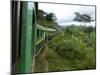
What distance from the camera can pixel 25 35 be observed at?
1966mm

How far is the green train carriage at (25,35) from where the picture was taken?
191cm

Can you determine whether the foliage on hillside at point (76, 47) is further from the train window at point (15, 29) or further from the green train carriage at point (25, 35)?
the train window at point (15, 29)

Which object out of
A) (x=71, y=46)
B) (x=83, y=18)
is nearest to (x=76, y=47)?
(x=71, y=46)

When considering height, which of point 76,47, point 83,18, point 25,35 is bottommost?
point 76,47

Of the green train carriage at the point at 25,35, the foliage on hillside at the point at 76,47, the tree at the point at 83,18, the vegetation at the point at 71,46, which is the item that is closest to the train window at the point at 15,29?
the green train carriage at the point at 25,35

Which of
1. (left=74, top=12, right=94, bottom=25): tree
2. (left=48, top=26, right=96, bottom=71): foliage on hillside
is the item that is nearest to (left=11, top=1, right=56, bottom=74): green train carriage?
(left=48, top=26, right=96, bottom=71): foliage on hillside

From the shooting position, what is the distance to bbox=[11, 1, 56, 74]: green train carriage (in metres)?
1.91

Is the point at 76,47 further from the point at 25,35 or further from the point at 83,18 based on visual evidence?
the point at 25,35

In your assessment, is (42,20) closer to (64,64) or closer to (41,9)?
(41,9)

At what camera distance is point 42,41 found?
201 cm

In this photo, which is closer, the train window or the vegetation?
the train window

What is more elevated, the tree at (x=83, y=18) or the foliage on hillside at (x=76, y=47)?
the tree at (x=83, y=18)

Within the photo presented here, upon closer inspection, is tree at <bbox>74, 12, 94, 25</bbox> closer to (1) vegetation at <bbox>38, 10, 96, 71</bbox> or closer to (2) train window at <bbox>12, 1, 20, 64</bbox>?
(1) vegetation at <bbox>38, 10, 96, 71</bbox>

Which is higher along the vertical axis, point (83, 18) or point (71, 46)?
point (83, 18)
